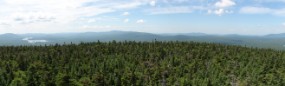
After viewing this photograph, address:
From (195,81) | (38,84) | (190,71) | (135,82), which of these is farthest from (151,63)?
(38,84)

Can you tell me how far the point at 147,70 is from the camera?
6614 inches

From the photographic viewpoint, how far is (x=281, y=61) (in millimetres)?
195875

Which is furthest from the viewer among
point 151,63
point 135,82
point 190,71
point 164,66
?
point 151,63

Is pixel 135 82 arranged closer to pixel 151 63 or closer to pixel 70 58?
pixel 151 63

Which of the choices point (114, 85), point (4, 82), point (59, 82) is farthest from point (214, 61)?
point (4, 82)

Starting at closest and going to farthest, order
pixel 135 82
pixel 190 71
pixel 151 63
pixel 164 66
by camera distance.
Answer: pixel 135 82 < pixel 190 71 < pixel 164 66 < pixel 151 63

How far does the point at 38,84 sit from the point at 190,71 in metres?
73.8

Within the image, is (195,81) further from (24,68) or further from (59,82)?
(24,68)

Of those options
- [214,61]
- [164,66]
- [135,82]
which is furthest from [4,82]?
[214,61]

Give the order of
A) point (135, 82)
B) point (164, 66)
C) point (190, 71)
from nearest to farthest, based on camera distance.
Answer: point (135, 82) < point (190, 71) < point (164, 66)

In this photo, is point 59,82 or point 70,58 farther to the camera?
point 70,58

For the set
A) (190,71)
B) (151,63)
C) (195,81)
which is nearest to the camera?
(195,81)

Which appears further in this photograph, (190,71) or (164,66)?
(164,66)

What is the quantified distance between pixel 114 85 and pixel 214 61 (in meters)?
81.0
